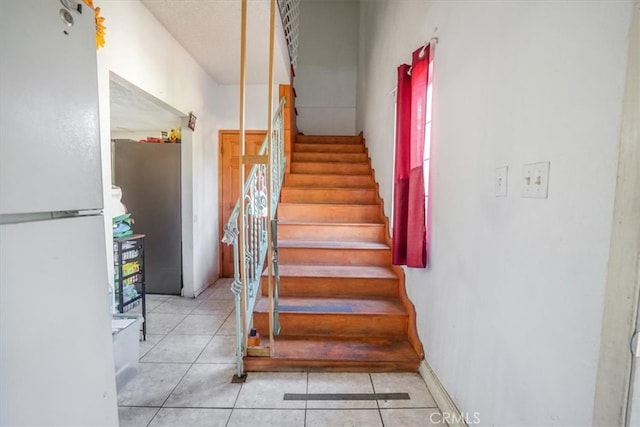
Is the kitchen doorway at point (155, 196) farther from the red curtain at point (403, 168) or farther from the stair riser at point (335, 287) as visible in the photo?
the red curtain at point (403, 168)

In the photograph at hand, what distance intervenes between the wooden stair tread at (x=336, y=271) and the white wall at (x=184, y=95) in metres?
1.37

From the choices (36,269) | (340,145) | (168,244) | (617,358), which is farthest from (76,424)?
(340,145)

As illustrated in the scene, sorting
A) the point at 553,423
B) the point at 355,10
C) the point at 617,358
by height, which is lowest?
the point at 553,423

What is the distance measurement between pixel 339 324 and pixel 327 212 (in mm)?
1370

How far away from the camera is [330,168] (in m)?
3.76

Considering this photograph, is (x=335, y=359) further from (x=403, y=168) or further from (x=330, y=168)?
(x=330, y=168)

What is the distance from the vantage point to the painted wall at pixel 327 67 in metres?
4.98

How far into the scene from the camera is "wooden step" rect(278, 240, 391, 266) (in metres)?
2.70

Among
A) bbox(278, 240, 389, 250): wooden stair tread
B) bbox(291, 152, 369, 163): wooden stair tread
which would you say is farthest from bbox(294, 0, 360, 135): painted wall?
bbox(278, 240, 389, 250): wooden stair tread

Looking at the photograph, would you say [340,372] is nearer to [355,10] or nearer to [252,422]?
[252,422]

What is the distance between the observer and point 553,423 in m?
0.89

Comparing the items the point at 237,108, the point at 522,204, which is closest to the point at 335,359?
the point at 522,204

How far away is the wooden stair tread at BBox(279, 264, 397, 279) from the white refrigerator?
1.71m

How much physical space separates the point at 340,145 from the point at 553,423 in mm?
3722
